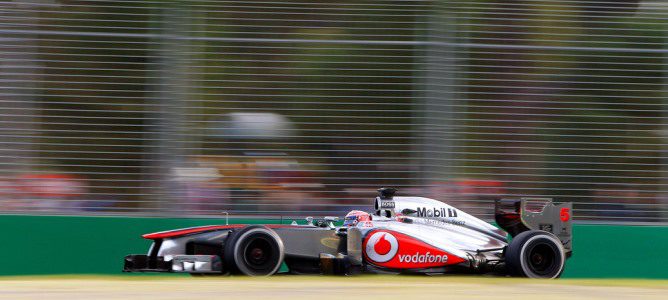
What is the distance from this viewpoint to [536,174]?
34.0ft

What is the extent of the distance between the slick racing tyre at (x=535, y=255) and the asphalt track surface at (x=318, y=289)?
0.62 metres

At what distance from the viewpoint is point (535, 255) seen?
841 cm

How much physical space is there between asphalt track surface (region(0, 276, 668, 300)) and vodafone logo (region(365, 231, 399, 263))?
0.55m

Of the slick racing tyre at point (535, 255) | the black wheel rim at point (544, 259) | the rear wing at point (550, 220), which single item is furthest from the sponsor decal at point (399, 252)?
the rear wing at point (550, 220)

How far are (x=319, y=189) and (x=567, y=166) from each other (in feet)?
8.43

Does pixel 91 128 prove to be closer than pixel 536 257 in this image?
No

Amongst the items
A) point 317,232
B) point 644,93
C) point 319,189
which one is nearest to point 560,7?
point 644,93

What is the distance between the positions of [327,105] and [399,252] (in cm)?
251

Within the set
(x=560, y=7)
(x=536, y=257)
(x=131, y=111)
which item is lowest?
(x=536, y=257)

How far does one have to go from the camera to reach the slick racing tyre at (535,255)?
824 centimetres

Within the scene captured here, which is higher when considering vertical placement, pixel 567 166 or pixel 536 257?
pixel 567 166

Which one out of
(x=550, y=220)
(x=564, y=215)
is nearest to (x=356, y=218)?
(x=550, y=220)

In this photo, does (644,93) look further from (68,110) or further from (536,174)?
(68,110)

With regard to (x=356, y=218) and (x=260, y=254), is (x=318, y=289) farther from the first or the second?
(x=356, y=218)
